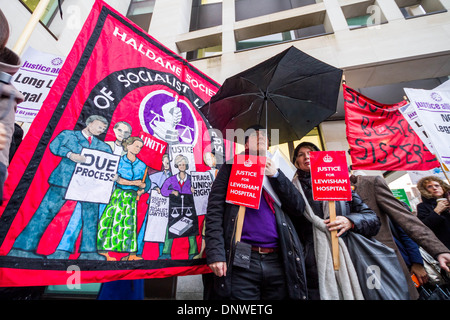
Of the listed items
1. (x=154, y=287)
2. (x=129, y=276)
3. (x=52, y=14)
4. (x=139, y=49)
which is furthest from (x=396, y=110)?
(x=52, y=14)

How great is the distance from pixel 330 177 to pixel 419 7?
8.51m

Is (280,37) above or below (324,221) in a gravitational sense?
above

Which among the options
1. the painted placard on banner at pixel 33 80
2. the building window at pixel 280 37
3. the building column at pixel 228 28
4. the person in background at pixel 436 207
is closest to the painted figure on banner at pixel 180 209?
the painted placard on banner at pixel 33 80

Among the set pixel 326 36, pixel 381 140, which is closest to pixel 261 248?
pixel 381 140

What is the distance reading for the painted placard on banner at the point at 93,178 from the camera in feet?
4.98

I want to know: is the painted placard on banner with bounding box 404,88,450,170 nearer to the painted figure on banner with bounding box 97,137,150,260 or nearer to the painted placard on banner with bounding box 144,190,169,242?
the painted placard on banner with bounding box 144,190,169,242

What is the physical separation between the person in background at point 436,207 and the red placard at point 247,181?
275cm

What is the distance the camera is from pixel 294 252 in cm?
162

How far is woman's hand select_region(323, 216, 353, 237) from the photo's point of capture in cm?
162

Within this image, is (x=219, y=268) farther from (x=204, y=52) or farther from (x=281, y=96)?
(x=204, y=52)

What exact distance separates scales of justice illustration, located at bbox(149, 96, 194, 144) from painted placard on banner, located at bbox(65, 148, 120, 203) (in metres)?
0.59

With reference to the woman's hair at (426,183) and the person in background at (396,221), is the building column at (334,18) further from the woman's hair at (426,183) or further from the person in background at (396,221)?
the person in background at (396,221)

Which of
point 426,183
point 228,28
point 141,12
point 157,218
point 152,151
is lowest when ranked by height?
point 157,218

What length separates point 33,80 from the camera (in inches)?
95.7
